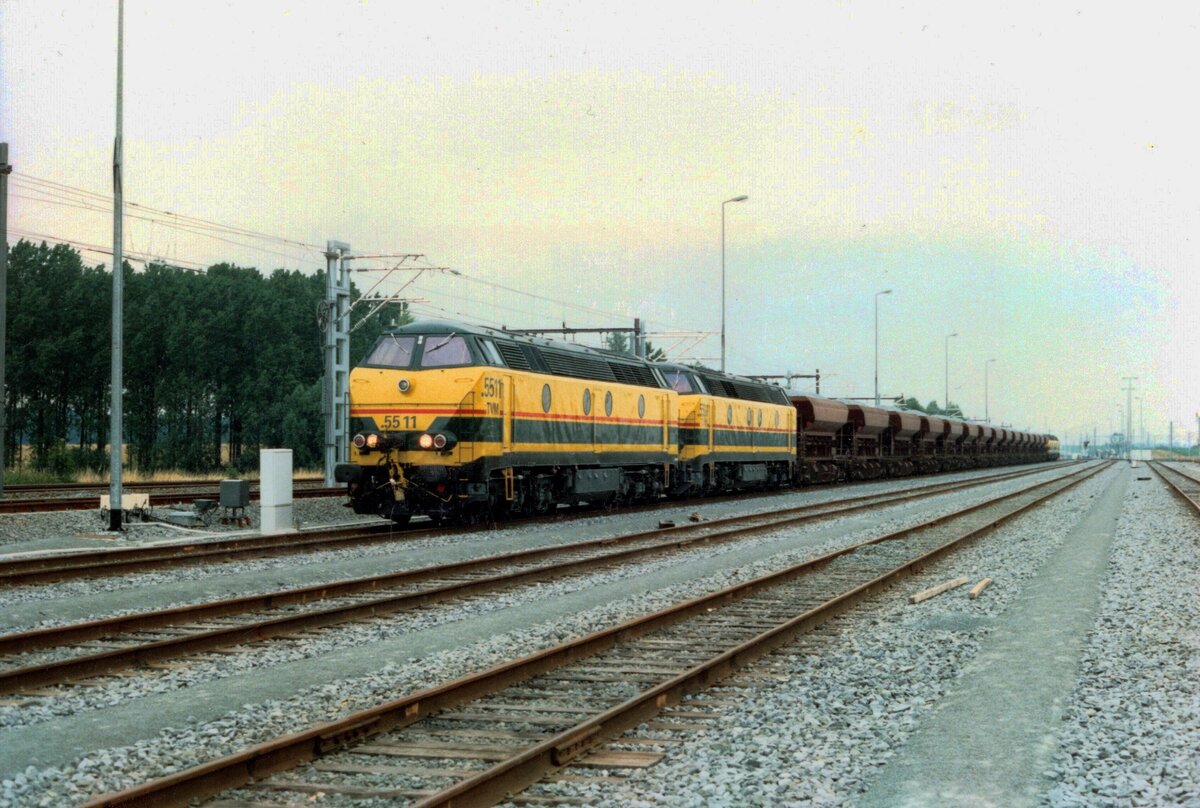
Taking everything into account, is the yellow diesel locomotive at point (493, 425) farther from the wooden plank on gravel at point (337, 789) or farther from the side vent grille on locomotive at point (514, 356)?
the wooden plank on gravel at point (337, 789)

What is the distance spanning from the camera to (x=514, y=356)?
22.3 m

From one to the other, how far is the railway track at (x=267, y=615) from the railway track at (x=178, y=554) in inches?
128

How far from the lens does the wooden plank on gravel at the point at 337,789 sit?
5.82 metres

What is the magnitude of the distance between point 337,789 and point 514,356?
16.7 metres

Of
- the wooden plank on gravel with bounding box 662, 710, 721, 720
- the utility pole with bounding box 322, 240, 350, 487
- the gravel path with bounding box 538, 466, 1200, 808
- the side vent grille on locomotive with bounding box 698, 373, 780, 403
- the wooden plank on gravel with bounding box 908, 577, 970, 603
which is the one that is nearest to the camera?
the gravel path with bounding box 538, 466, 1200, 808

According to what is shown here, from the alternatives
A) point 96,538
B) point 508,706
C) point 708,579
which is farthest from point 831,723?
point 96,538

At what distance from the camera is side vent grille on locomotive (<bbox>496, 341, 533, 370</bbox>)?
21.9 m

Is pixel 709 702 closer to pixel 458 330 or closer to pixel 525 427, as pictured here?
pixel 458 330

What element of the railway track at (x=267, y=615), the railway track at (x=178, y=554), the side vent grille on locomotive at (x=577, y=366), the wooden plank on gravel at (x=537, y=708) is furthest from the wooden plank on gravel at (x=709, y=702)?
the side vent grille on locomotive at (x=577, y=366)

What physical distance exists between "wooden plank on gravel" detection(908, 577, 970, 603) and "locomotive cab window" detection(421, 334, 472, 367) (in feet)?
31.4

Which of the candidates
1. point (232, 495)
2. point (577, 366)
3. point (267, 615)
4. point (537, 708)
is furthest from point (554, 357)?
point (537, 708)

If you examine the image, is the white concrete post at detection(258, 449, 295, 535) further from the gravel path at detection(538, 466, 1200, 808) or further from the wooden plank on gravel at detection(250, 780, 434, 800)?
the wooden plank on gravel at detection(250, 780, 434, 800)

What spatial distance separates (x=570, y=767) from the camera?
6.36 metres

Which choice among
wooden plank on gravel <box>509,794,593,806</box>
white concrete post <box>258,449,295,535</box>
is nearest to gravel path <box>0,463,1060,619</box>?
white concrete post <box>258,449,295,535</box>
